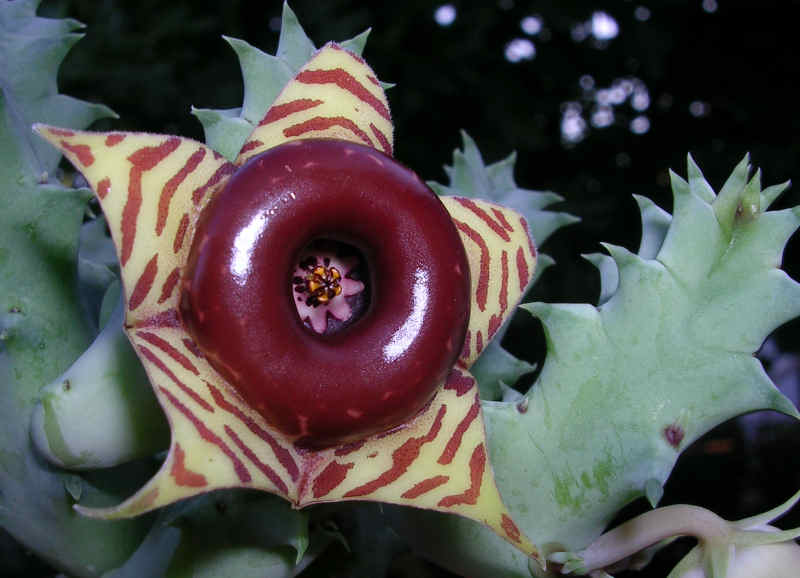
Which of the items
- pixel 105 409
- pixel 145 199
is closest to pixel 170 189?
pixel 145 199

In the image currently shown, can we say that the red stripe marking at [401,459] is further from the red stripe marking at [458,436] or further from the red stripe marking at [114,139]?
the red stripe marking at [114,139]

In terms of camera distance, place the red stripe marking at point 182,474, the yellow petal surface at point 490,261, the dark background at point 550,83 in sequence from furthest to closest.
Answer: the dark background at point 550,83 < the yellow petal surface at point 490,261 < the red stripe marking at point 182,474

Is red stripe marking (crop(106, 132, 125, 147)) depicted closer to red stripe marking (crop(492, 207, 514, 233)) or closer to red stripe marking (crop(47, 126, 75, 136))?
red stripe marking (crop(47, 126, 75, 136))

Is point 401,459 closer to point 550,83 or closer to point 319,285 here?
point 319,285

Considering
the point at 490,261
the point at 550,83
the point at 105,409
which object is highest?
the point at 490,261

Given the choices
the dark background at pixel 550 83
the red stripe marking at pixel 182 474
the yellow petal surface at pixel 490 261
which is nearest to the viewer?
the red stripe marking at pixel 182 474

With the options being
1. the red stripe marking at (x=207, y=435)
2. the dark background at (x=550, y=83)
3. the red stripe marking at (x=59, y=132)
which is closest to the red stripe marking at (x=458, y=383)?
the red stripe marking at (x=207, y=435)

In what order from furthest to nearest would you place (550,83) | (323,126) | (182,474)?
(550,83)
(323,126)
(182,474)
